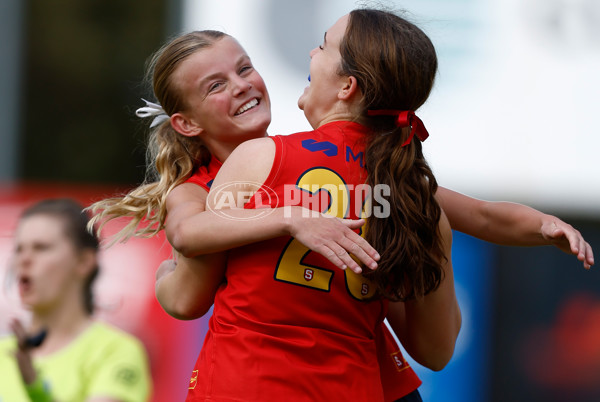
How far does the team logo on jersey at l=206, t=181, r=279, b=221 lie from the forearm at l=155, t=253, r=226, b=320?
0.13m

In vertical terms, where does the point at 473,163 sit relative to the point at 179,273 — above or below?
below

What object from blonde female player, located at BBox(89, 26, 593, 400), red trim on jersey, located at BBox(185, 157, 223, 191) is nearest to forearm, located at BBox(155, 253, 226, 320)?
blonde female player, located at BBox(89, 26, 593, 400)

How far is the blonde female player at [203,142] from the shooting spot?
78.8 inches

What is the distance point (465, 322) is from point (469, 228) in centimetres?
302

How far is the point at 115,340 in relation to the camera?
4.20 metres

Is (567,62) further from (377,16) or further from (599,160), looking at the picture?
(377,16)

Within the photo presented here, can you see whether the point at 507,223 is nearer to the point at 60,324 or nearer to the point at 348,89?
the point at 348,89

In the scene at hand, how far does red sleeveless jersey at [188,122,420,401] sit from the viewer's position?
1.72 metres

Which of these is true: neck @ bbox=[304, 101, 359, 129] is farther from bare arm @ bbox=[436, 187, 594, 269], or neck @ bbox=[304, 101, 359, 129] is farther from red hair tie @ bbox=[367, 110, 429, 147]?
bare arm @ bbox=[436, 187, 594, 269]

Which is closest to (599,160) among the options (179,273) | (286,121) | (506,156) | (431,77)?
(506,156)

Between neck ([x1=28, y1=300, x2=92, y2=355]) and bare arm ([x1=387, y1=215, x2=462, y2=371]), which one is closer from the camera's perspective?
bare arm ([x1=387, y1=215, x2=462, y2=371])

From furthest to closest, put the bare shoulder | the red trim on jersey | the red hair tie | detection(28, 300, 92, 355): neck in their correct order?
detection(28, 300, 92, 355): neck → the red trim on jersey → the bare shoulder → the red hair tie

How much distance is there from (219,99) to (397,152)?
2.01ft

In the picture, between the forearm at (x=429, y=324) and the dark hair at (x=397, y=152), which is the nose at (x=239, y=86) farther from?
the forearm at (x=429, y=324)
